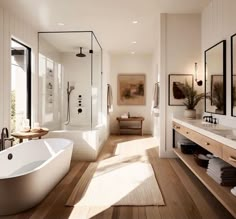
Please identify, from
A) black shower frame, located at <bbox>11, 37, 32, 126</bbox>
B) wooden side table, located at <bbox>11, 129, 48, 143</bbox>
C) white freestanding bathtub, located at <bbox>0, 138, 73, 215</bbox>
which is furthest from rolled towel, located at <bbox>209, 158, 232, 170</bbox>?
black shower frame, located at <bbox>11, 37, 32, 126</bbox>

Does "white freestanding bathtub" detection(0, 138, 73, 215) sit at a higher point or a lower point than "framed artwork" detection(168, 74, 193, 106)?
lower

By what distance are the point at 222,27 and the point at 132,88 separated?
4.48 m

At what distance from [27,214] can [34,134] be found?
1828mm

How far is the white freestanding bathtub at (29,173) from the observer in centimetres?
216

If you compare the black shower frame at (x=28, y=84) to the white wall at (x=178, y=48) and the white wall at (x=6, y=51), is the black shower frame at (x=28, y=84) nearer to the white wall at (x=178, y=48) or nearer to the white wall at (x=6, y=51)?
the white wall at (x=6, y=51)

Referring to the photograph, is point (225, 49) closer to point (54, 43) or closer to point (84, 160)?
point (84, 160)

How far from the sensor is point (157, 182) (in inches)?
123

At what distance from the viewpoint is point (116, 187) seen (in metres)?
2.93

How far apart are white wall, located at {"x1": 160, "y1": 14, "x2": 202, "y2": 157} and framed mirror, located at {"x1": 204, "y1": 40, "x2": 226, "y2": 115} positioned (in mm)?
408

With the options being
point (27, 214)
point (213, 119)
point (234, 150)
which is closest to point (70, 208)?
point (27, 214)

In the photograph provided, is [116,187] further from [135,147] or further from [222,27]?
[222,27]

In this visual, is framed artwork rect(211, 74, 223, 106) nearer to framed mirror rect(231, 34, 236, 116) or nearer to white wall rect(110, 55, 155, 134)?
framed mirror rect(231, 34, 236, 116)

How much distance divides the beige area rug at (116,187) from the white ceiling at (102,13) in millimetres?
2684

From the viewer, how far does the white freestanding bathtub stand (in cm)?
216
